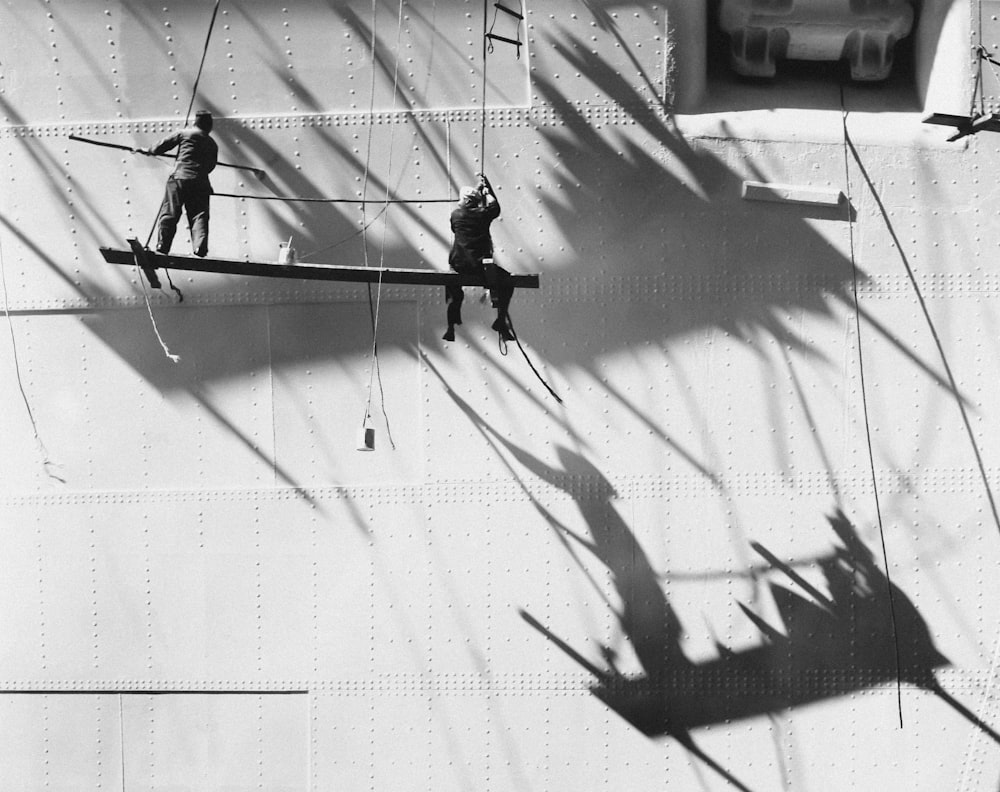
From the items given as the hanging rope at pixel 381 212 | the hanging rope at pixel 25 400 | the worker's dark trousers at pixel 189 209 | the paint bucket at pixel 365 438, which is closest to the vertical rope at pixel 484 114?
the hanging rope at pixel 381 212

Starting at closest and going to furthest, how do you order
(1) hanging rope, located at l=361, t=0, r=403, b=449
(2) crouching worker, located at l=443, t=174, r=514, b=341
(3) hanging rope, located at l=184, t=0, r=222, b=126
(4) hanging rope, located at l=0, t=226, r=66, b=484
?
(2) crouching worker, located at l=443, t=174, r=514, b=341
(3) hanging rope, located at l=184, t=0, r=222, b=126
(1) hanging rope, located at l=361, t=0, r=403, b=449
(4) hanging rope, located at l=0, t=226, r=66, b=484

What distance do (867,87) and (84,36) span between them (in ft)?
24.9

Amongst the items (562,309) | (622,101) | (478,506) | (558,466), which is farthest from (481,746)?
(622,101)

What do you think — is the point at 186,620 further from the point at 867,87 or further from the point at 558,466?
the point at 867,87

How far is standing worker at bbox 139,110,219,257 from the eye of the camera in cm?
527

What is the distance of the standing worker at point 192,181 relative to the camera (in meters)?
5.27

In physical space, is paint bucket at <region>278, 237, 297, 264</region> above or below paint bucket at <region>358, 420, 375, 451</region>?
above

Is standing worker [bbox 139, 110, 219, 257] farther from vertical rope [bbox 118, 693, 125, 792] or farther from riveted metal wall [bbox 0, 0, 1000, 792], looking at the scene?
vertical rope [bbox 118, 693, 125, 792]

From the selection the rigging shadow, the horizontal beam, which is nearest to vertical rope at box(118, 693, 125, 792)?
the rigging shadow

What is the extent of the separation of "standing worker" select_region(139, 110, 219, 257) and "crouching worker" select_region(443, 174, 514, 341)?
2013 millimetres

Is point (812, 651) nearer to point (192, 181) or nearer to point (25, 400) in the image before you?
point (192, 181)

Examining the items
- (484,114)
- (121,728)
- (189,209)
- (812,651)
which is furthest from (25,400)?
(812,651)

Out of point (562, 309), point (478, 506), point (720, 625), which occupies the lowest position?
point (720, 625)

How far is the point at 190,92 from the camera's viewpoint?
6.30 meters
